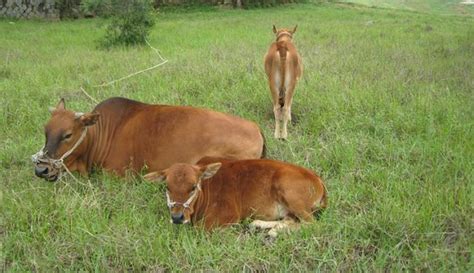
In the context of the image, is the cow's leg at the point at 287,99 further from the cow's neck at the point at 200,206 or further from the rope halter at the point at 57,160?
the rope halter at the point at 57,160

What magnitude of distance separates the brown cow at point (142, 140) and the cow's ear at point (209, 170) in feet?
2.43

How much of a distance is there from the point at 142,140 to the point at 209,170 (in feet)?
3.71

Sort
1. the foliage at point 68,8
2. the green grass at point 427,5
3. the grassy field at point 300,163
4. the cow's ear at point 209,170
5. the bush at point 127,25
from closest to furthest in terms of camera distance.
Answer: the grassy field at point 300,163 → the cow's ear at point 209,170 → the bush at point 127,25 → the foliage at point 68,8 → the green grass at point 427,5

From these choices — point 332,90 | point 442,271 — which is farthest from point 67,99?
point 442,271

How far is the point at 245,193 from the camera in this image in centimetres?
393

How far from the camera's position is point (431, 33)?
12930 millimetres

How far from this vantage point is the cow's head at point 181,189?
11.8 feet

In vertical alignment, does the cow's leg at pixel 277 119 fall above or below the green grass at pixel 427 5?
above

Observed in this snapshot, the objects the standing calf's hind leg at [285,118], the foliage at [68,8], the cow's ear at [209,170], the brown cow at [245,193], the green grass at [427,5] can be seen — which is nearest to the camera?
the brown cow at [245,193]

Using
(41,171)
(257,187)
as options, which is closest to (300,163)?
(257,187)

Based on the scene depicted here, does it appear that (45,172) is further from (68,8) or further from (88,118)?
(68,8)

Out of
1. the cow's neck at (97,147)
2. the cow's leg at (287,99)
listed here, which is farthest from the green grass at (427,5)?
the cow's neck at (97,147)

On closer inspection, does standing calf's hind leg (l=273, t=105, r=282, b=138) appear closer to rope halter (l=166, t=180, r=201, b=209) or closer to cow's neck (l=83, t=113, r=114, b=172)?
cow's neck (l=83, t=113, r=114, b=172)

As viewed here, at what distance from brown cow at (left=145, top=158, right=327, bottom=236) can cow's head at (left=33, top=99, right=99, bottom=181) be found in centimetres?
113
